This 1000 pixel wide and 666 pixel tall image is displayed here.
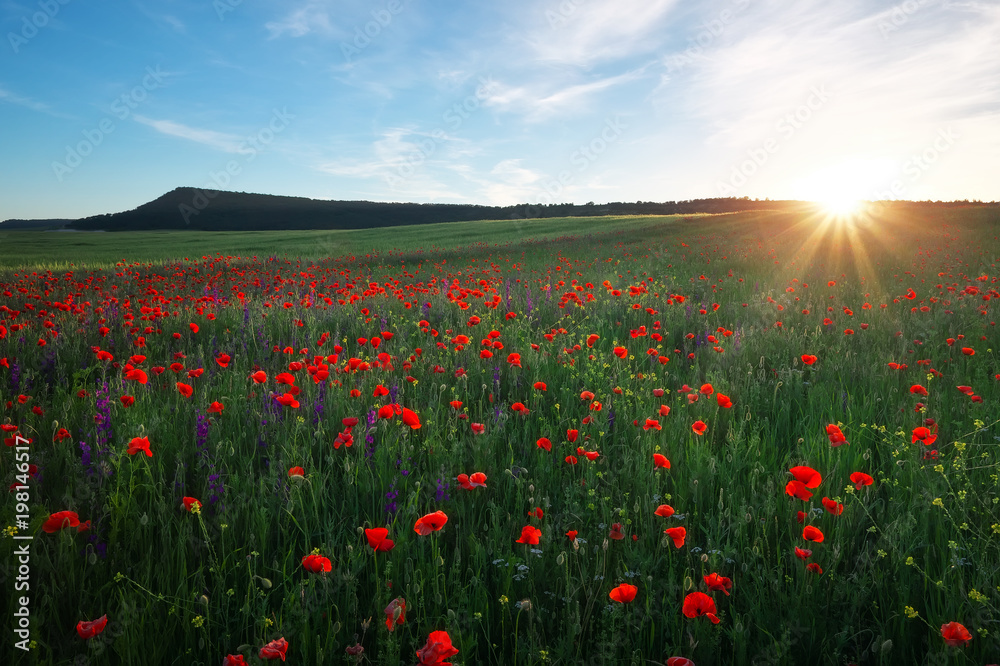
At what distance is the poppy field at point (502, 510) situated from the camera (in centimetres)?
149

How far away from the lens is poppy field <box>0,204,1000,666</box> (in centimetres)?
149

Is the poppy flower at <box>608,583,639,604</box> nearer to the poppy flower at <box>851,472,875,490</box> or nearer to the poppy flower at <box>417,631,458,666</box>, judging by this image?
the poppy flower at <box>417,631,458,666</box>

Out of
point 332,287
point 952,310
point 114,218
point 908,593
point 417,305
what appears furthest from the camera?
point 114,218

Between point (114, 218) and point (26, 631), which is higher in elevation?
point (114, 218)

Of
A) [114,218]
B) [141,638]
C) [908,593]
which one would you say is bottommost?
[908,593]

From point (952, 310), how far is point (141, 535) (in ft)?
24.8

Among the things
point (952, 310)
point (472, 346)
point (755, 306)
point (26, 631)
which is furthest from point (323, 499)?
point (952, 310)

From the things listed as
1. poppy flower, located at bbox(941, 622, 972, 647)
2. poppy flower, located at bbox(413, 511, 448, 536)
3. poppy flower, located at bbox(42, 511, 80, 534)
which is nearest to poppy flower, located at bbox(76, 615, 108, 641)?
poppy flower, located at bbox(42, 511, 80, 534)

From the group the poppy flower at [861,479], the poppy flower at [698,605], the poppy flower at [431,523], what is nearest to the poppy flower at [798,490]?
the poppy flower at [861,479]

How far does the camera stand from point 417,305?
6.36m

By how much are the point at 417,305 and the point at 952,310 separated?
6269 millimetres

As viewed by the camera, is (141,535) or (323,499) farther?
(323,499)

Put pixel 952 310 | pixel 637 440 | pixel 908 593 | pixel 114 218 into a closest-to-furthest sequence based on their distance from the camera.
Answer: pixel 908 593 < pixel 637 440 < pixel 952 310 < pixel 114 218

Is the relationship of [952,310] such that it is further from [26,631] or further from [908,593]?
[26,631]
